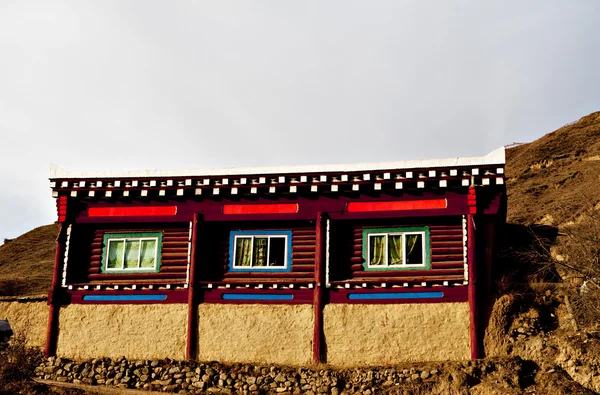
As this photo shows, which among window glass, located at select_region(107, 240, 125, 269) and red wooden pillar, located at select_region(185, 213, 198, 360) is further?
window glass, located at select_region(107, 240, 125, 269)

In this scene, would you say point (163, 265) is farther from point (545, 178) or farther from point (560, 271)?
point (545, 178)

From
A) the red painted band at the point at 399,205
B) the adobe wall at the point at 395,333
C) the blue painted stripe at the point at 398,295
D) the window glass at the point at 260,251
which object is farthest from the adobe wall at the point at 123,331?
the red painted band at the point at 399,205

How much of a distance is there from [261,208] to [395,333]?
19.1 ft

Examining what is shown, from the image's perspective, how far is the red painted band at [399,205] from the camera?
20656 millimetres

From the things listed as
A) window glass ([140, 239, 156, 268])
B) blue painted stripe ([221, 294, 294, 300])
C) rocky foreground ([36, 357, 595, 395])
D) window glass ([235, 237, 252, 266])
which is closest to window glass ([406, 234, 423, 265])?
rocky foreground ([36, 357, 595, 395])

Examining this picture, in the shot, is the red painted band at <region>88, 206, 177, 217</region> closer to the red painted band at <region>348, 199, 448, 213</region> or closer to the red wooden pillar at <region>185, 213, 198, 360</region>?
the red wooden pillar at <region>185, 213, 198, 360</region>

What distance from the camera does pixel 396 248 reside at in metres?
21.0

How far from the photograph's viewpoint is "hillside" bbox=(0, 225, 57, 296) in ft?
143

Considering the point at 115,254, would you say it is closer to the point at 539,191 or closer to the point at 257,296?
the point at 257,296

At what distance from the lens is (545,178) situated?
2030 inches

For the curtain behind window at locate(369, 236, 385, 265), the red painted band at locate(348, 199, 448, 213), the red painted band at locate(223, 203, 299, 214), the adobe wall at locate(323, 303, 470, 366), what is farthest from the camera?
the red painted band at locate(223, 203, 299, 214)

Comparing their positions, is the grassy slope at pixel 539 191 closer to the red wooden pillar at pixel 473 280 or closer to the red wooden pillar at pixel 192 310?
the red wooden pillar at pixel 473 280

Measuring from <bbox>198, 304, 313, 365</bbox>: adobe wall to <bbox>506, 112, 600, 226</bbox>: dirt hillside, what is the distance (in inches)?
910

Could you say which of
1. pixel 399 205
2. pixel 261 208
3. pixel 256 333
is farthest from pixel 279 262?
pixel 399 205
